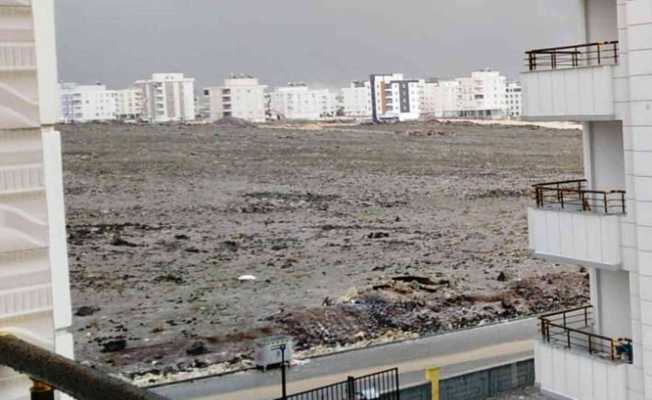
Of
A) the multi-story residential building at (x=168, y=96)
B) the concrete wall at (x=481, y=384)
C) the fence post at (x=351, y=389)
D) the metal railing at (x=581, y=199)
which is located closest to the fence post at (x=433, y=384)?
the concrete wall at (x=481, y=384)

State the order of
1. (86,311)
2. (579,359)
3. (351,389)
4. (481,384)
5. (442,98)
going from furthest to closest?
1. (442,98)
2. (86,311)
3. (481,384)
4. (351,389)
5. (579,359)

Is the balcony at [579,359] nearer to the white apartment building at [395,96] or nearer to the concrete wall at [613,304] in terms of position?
the concrete wall at [613,304]

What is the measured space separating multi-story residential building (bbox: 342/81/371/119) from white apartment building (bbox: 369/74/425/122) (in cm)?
498

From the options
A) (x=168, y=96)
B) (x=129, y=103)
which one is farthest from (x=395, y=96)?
(x=129, y=103)

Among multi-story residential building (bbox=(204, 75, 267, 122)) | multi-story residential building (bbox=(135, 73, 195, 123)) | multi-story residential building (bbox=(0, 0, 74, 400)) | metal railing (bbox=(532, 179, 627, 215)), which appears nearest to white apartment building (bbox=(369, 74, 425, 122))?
multi-story residential building (bbox=(204, 75, 267, 122))

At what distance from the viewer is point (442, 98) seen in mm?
93625

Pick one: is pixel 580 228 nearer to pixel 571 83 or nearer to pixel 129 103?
pixel 571 83

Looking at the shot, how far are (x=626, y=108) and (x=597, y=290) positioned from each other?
153 centimetres

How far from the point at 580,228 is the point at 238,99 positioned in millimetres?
79519

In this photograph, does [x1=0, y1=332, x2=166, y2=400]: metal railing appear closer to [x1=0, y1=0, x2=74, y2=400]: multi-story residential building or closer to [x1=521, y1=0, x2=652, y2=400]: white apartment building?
[x1=0, y1=0, x2=74, y2=400]: multi-story residential building

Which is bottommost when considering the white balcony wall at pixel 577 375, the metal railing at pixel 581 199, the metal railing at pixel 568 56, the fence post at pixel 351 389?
the fence post at pixel 351 389

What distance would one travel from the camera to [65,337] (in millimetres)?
1754

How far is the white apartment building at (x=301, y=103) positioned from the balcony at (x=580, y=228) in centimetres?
8211

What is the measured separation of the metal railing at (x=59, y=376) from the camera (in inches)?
43.4
